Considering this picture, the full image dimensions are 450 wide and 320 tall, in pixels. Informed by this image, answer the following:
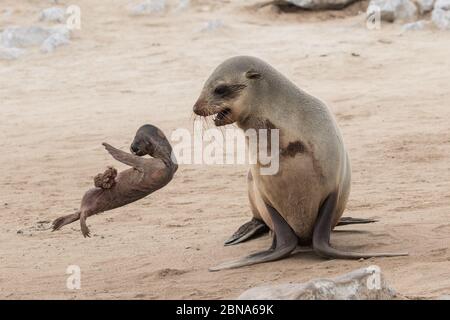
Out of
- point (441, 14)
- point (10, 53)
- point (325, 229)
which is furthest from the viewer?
point (441, 14)

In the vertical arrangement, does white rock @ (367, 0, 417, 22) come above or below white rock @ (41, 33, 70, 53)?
above

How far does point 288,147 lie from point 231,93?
1.41 feet

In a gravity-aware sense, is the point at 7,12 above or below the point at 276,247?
above

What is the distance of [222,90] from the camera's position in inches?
225

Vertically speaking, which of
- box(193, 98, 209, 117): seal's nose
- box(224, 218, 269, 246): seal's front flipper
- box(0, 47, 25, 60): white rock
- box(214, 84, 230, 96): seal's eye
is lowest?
box(224, 218, 269, 246): seal's front flipper

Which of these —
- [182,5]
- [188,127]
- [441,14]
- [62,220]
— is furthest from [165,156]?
[182,5]

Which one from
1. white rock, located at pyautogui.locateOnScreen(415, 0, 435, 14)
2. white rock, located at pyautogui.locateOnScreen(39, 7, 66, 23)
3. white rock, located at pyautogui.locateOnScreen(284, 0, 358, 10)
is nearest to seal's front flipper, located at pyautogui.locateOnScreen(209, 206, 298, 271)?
white rock, located at pyautogui.locateOnScreen(415, 0, 435, 14)

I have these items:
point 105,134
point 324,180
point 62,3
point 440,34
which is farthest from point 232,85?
point 62,3

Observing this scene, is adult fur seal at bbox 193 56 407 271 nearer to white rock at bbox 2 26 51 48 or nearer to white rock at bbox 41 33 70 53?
white rock at bbox 41 33 70 53

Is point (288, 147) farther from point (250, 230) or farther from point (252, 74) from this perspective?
point (250, 230)

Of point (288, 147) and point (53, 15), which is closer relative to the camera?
point (288, 147)

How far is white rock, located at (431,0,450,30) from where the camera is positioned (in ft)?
45.9
